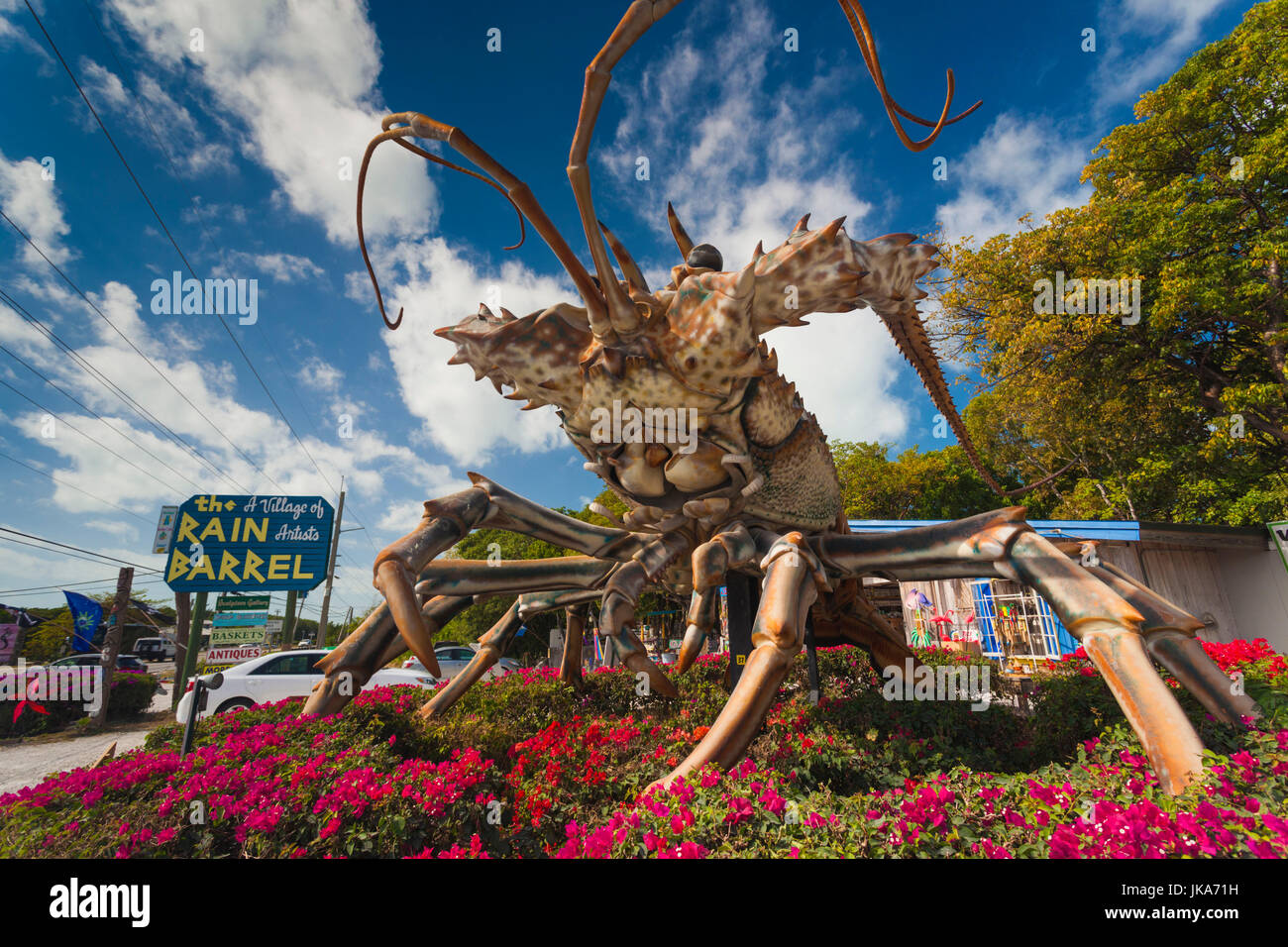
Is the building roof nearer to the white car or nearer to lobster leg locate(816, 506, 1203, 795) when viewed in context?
lobster leg locate(816, 506, 1203, 795)

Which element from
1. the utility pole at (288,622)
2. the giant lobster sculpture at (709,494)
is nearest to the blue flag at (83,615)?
the utility pole at (288,622)

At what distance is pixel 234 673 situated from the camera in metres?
10.4

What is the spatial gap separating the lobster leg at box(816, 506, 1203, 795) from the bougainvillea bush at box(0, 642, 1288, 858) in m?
0.17

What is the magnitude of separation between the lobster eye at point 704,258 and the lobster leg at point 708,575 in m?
1.66

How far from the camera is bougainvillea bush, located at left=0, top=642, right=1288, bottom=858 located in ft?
5.59

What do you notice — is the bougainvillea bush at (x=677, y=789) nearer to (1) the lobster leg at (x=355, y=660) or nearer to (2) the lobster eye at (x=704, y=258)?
(1) the lobster leg at (x=355, y=660)

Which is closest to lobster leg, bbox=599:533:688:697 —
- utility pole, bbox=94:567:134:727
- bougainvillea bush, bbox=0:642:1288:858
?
bougainvillea bush, bbox=0:642:1288:858

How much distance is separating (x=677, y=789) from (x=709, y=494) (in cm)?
190

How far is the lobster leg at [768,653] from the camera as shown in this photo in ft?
7.29

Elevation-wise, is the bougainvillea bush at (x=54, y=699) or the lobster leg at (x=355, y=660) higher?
the lobster leg at (x=355, y=660)

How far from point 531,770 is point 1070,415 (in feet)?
50.7

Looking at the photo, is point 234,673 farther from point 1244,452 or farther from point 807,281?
point 1244,452

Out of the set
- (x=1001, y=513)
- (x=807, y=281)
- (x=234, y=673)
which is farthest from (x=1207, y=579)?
(x=234, y=673)
